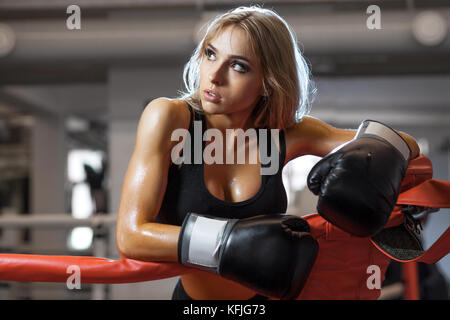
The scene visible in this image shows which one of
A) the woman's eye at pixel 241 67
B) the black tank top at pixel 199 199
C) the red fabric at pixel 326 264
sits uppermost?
the woman's eye at pixel 241 67

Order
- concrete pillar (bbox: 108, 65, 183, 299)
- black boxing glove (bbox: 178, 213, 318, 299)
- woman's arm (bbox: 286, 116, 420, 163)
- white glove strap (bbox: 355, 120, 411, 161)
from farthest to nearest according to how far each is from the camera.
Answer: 1. concrete pillar (bbox: 108, 65, 183, 299)
2. woman's arm (bbox: 286, 116, 420, 163)
3. white glove strap (bbox: 355, 120, 411, 161)
4. black boxing glove (bbox: 178, 213, 318, 299)

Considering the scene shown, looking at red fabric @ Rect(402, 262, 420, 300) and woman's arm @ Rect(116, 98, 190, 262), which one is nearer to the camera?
woman's arm @ Rect(116, 98, 190, 262)

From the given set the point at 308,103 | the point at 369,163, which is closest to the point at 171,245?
the point at 369,163

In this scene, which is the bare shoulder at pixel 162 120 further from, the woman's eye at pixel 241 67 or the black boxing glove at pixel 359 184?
the black boxing glove at pixel 359 184

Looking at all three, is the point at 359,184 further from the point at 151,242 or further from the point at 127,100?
the point at 127,100

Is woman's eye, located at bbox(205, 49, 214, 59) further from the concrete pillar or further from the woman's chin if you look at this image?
the concrete pillar

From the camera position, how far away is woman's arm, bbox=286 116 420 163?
0.85 meters

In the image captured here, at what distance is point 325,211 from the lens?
0.65 metres

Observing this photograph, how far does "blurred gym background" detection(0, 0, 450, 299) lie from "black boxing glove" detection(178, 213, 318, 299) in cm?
47

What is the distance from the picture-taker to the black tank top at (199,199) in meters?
0.75

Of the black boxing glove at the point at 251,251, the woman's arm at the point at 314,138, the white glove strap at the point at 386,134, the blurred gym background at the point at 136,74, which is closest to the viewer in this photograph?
the black boxing glove at the point at 251,251

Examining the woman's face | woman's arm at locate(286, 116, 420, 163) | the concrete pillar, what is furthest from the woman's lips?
the concrete pillar

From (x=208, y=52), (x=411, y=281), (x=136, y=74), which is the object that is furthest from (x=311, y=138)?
(x=136, y=74)

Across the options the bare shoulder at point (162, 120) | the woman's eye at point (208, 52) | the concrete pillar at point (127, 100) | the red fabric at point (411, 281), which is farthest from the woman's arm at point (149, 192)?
the concrete pillar at point (127, 100)
